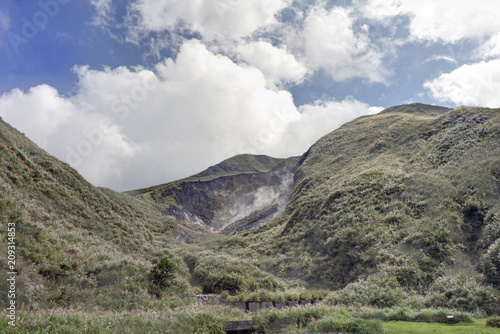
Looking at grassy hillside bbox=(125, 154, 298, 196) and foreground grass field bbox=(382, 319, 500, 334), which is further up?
grassy hillside bbox=(125, 154, 298, 196)

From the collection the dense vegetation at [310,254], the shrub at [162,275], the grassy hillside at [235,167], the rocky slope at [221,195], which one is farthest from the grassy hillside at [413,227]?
the grassy hillside at [235,167]

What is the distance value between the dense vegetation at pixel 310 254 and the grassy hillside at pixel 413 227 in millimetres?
115

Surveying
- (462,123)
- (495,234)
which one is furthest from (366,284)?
(462,123)

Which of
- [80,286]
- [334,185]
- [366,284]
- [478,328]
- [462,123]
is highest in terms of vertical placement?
[462,123]

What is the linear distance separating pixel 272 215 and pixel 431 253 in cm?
5109

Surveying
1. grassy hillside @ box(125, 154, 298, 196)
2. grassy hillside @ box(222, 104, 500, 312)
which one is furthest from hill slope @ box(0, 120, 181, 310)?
grassy hillside @ box(125, 154, 298, 196)

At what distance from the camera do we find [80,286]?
11.6 meters

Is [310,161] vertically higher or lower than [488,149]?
higher

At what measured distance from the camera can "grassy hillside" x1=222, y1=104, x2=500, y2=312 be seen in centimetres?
1527

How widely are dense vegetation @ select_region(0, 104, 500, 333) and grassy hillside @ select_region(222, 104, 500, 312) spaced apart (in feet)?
0.38

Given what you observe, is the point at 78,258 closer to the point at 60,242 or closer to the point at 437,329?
the point at 60,242

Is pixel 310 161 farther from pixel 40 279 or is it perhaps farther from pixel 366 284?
pixel 40 279

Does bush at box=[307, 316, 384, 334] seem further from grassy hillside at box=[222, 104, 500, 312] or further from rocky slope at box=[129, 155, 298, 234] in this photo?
rocky slope at box=[129, 155, 298, 234]

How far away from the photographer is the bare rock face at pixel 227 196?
Result: 92312 millimetres
